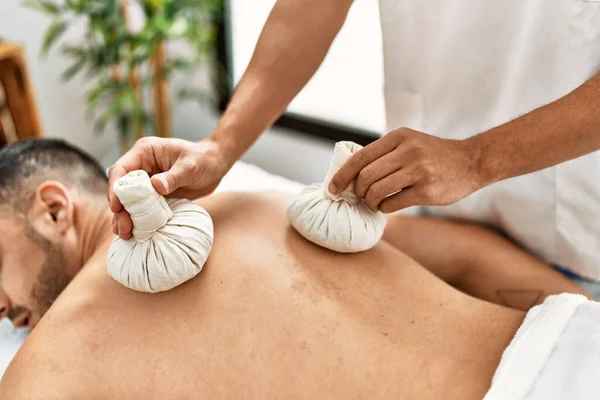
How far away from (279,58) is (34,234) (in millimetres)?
636

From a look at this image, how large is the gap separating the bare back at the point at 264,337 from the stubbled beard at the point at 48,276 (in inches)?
7.0

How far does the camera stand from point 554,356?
0.85 metres

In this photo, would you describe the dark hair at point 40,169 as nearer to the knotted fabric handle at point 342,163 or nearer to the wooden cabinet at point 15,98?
the knotted fabric handle at point 342,163

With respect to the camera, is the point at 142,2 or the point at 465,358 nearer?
the point at 465,358

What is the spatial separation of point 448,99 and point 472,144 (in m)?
0.40

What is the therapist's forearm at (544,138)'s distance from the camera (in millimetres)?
858

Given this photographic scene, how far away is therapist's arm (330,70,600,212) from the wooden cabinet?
4.84 ft

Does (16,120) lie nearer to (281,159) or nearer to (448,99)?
(281,159)

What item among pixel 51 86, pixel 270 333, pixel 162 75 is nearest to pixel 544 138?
pixel 270 333

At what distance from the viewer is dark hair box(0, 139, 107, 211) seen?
1.14 metres

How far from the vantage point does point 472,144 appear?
0.90 m

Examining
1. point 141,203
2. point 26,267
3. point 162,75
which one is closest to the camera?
point 141,203

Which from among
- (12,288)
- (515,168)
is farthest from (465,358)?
(12,288)

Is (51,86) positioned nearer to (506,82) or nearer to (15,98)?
(15,98)
